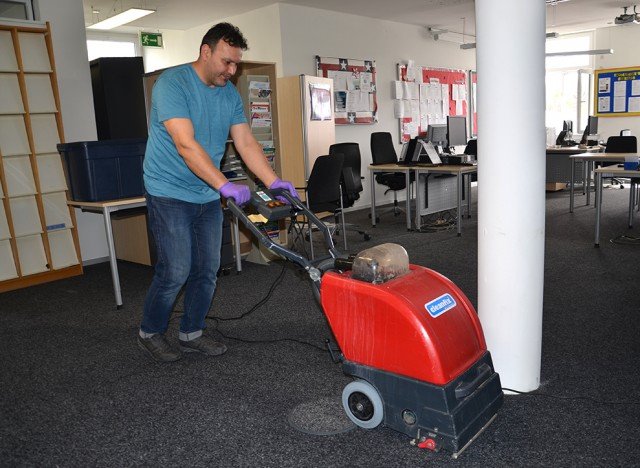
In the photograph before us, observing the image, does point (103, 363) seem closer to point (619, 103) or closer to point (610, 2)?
point (610, 2)

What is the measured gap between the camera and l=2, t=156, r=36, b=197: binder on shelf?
14.6 ft

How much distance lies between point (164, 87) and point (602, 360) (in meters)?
2.35

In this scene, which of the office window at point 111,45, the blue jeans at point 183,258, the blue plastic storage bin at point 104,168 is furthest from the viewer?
the office window at point 111,45

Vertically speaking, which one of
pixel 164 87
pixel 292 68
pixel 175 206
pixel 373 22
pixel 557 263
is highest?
pixel 373 22

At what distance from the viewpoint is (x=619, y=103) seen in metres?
10.1

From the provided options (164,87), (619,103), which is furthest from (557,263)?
(619,103)

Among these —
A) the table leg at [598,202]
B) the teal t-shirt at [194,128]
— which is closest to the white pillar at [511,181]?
the teal t-shirt at [194,128]

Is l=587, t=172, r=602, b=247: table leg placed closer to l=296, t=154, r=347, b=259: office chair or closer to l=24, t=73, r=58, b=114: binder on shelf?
l=296, t=154, r=347, b=259: office chair

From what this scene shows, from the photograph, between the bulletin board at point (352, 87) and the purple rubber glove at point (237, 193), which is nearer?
the purple rubber glove at point (237, 193)

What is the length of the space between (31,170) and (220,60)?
117 inches

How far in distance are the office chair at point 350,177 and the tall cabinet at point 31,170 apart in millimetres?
2527

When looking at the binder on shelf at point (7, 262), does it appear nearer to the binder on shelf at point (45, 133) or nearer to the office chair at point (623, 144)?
the binder on shelf at point (45, 133)

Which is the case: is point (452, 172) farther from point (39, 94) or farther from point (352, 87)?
point (39, 94)

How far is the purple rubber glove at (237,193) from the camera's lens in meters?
2.10
